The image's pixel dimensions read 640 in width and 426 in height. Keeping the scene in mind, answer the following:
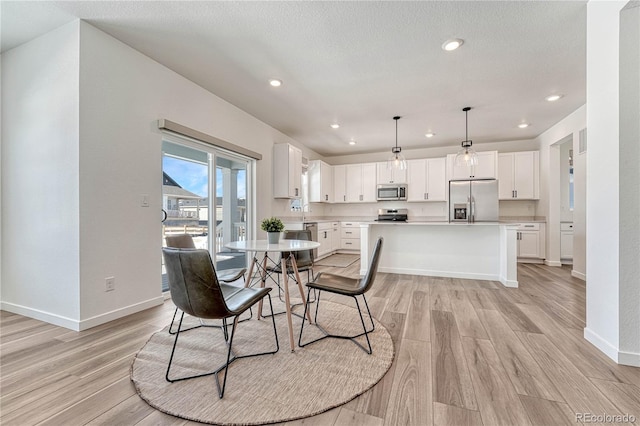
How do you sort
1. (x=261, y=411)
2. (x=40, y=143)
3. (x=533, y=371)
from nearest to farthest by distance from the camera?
(x=261, y=411) → (x=533, y=371) → (x=40, y=143)

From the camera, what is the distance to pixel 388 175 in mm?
6602

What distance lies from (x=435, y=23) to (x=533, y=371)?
8.80 ft

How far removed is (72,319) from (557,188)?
291 inches

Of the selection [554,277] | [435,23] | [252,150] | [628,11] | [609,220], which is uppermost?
[435,23]

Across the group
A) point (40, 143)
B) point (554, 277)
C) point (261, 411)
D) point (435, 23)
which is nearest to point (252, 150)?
point (40, 143)

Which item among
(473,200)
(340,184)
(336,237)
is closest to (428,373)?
(473,200)

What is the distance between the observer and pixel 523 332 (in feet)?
7.41

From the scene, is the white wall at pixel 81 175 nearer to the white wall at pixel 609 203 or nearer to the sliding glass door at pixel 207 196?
the sliding glass door at pixel 207 196

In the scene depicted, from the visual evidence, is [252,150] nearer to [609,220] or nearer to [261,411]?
[261,411]

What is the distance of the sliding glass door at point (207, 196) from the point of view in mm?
3238

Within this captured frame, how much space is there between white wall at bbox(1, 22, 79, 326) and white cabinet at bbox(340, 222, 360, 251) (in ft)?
17.3

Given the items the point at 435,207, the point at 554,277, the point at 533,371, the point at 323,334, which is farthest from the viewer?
the point at 435,207

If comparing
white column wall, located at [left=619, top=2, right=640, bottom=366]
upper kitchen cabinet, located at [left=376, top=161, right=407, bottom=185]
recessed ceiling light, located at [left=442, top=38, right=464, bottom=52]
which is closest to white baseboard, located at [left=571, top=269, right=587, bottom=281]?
white column wall, located at [left=619, top=2, right=640, bottom=366]

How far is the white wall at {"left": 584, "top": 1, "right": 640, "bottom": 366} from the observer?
1776 millimetres
